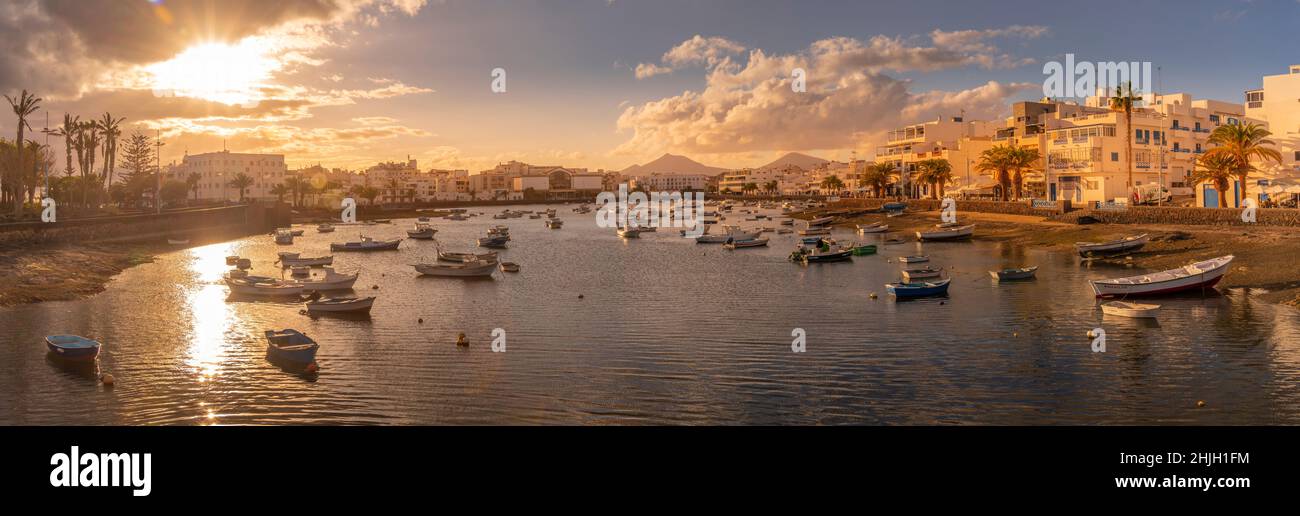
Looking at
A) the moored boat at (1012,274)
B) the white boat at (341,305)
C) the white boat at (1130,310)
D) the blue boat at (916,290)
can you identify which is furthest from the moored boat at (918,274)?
the white boat at (341,305)

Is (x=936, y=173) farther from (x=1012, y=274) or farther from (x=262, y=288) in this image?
(x=262, y=288)

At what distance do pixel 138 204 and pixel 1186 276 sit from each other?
132m

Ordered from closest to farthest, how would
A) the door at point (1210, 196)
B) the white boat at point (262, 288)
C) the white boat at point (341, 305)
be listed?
the white boat at point (341, 305)
the white boat at point (262, 288)
the door at point (1210, 196)

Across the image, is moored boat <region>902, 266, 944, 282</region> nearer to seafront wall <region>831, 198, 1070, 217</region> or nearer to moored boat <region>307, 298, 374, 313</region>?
moored boat <region>307, 298, 374, 313</region>

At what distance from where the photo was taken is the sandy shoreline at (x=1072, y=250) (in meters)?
40.9

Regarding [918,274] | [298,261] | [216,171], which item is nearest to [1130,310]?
[918,274]

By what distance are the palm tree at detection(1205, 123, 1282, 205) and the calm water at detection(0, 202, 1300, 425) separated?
2019 centimetres

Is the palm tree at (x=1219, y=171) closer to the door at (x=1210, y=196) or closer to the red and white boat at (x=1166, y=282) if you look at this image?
the door at (x=1210, y=196)

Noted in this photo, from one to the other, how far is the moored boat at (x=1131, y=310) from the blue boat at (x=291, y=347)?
3074 cm

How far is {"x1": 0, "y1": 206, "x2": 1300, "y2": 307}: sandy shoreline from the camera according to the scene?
40.9m
